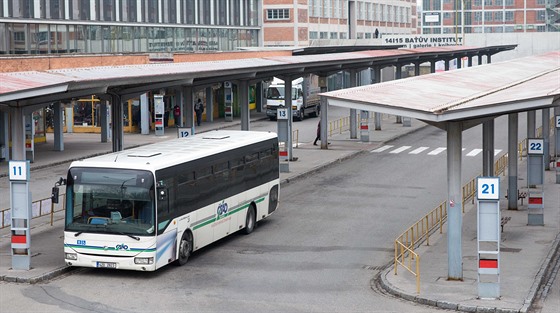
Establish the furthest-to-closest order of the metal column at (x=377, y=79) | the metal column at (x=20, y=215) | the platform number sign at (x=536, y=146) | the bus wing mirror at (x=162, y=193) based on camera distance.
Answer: the metal column at (x=377, y=79) → the platform number sign at (x=536, y=146) → the bus wing mirror at (x=162, y=193) → the metal column at (x=20, y=215)

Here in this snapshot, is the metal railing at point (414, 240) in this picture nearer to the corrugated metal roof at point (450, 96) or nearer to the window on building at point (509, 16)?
the corrugated metal roof at point (450, 96)

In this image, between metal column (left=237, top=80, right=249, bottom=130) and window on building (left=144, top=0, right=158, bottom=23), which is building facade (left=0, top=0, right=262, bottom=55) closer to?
window on building (left=144, top=0, right=158, bottom=23)

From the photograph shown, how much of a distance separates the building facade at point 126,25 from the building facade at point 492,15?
3088 inches

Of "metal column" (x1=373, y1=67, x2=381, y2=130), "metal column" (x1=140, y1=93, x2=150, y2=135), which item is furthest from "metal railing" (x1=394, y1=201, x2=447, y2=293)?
"metal column" (x1=140, y1=93, x2=150, y2=135)

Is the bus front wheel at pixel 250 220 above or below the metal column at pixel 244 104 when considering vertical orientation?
below

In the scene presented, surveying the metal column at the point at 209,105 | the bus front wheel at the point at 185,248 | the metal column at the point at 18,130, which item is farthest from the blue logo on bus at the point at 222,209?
the metal column at the point at 209,105

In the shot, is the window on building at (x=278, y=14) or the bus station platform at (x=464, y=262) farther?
the window on building at (x=278, y=14)

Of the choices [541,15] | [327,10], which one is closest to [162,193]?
[327,10]

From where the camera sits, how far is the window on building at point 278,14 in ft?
285

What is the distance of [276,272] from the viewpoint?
22.5m

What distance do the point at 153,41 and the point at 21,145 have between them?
146ft

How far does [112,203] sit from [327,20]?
7616cm

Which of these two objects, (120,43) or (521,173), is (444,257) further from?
(120,43)

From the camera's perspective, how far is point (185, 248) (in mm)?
23266
